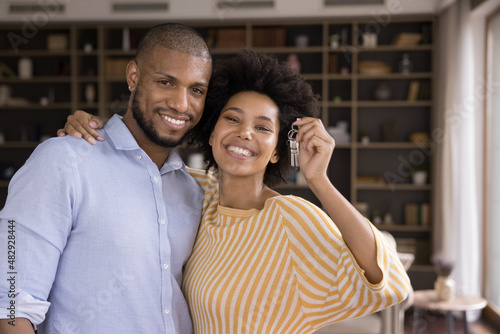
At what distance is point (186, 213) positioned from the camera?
1643 millimetres

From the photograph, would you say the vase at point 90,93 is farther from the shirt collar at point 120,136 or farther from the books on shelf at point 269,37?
the shirt collar at point 120,136

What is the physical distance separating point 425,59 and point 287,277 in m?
5.07

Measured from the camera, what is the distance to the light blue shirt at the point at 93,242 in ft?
4.20

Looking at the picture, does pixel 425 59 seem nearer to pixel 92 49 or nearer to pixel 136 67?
pixel 92 49

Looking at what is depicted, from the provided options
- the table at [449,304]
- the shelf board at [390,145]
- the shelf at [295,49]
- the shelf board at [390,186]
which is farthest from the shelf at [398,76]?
the table at [449,304]

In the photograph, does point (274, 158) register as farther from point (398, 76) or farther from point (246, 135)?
point (398, 76)

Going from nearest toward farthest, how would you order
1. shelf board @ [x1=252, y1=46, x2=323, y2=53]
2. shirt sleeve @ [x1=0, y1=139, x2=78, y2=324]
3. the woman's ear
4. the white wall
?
shirt sleeve @ [x1=0, y1=139, x2=78, y2=324], the woman's ear, the white wall, shelf board @ [x1=252, y1=46, x2=323, y2=53]

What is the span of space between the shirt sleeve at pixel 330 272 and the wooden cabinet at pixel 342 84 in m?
4.36

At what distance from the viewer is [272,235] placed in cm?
146

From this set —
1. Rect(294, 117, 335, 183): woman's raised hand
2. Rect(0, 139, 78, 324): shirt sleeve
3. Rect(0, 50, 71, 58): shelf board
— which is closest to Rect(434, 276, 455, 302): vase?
Rect(294, 117, 335, 183): woman's raised hand

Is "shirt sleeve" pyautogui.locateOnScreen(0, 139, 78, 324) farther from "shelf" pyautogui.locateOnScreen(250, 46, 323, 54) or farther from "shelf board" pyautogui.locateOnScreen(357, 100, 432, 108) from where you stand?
"shelf board" pyautogui.locateOnScreen(357, 100, 432, 108)

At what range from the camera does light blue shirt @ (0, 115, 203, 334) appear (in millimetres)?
1280

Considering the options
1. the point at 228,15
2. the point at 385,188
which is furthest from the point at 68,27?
the point at 385,188

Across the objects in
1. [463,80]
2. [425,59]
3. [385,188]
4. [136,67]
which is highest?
[425,59]
